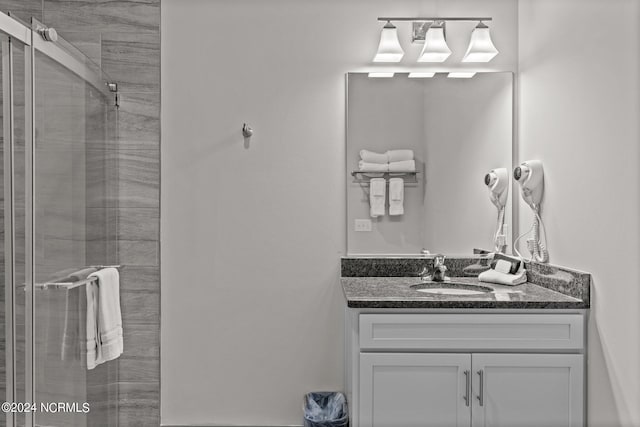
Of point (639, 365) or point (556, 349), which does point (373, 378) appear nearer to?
point (556, 349)

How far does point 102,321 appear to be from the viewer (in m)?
2.43

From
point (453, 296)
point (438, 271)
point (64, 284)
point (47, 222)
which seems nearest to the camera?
point (47, 222)

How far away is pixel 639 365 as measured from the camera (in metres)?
1.92

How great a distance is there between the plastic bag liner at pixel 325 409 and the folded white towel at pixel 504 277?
911 mm

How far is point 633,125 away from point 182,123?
2.03 metres

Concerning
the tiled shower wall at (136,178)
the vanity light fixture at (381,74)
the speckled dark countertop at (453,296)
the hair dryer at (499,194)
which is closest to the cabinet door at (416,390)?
the speckled dark countertop at (453,296)

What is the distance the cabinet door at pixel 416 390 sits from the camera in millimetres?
2270

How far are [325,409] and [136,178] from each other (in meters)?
1.49

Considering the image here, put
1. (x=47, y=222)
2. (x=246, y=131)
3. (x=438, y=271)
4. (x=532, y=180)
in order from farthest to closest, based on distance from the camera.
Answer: (x=246, y=131) < (x=438, y=271) < (x=532, y=180) < (x=47, y=222)

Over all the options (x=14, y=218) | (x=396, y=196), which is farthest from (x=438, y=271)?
(x=14, y=218)

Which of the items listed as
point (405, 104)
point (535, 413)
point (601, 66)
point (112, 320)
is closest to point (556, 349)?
point (535, 413)

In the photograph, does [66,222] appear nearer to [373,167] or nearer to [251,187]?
[251,187]

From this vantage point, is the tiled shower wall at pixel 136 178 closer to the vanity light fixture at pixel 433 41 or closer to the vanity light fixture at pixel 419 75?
the vanity light fixture at pixel 433 41

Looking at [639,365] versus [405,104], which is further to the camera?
[405,104]
